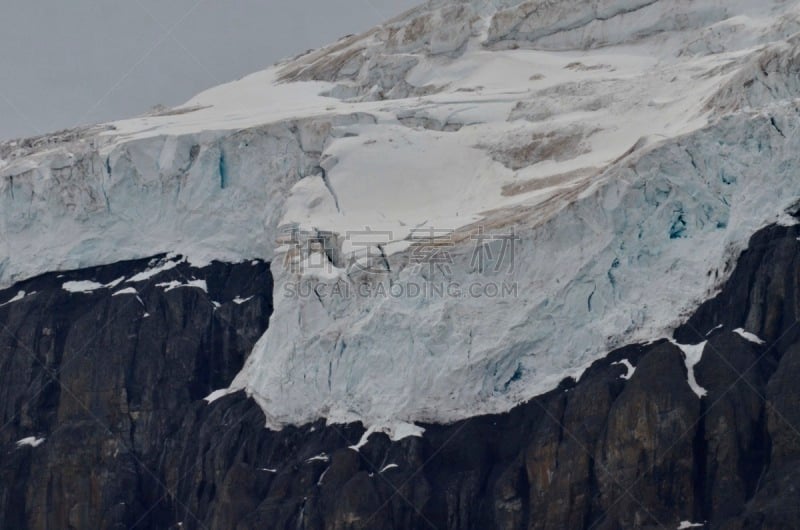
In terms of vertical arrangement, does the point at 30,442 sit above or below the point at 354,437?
below

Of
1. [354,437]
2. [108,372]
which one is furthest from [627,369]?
[108,372]

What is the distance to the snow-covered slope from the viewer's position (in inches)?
2485

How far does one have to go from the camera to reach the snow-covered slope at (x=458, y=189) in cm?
6312

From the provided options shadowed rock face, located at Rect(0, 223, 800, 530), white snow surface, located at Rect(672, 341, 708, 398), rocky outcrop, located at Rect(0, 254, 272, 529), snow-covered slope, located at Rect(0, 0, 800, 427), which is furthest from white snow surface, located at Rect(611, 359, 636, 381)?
rocky outcrop, located at Rect(0, 254, 272, 529)

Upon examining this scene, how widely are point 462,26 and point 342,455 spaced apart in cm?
3935

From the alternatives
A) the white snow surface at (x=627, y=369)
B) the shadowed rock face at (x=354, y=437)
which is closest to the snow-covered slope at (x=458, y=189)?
the white snow surface at (x=627, y=369)

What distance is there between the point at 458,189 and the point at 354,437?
Result: 16321 mm

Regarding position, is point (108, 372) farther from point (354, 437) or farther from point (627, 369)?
point (627, 369)

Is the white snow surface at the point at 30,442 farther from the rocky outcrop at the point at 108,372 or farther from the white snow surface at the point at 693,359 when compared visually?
the white snow surface at the point at 693,359

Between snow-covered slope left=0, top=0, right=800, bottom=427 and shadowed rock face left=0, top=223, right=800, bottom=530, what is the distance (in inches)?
59.7

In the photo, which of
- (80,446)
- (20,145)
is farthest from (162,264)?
(20,145)

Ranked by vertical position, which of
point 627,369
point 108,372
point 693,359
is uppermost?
point 693,359

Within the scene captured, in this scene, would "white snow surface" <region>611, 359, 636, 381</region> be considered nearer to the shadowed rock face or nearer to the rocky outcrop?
the shadowed rock face

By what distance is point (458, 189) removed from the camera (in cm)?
7650
